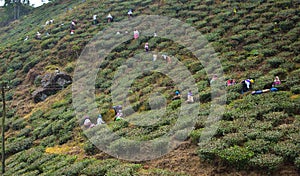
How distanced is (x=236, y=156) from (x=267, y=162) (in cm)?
106

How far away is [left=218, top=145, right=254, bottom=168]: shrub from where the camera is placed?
10.8m

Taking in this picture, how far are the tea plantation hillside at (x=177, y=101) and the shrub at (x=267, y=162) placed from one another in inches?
1.2

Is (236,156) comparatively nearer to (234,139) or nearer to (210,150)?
(210,150)

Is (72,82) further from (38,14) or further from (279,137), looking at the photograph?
(38,14)

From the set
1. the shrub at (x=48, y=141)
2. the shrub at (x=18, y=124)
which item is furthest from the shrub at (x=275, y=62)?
the shrub at (x=18, y=124)

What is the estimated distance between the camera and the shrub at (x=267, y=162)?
10148 mm

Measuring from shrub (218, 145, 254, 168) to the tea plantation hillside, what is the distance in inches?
1.3

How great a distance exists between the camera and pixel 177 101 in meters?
17.6

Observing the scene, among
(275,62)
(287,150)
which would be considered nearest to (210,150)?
(287,150)

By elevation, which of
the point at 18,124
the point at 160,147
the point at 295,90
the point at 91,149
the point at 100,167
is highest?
the point at 295,90

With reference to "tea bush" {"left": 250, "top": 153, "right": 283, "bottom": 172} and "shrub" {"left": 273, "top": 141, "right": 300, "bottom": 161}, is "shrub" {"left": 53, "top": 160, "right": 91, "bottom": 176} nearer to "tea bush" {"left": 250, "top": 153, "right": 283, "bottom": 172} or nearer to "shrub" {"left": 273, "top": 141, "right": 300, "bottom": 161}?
"tea bush" {"left": 250, "top": 153, "right": 283, "bottom": 172}

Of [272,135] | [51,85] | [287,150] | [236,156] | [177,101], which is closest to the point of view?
[287,150]

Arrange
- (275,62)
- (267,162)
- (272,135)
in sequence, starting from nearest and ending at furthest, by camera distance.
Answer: (267,162), (272,135), (275,62)

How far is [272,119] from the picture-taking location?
13008mm
